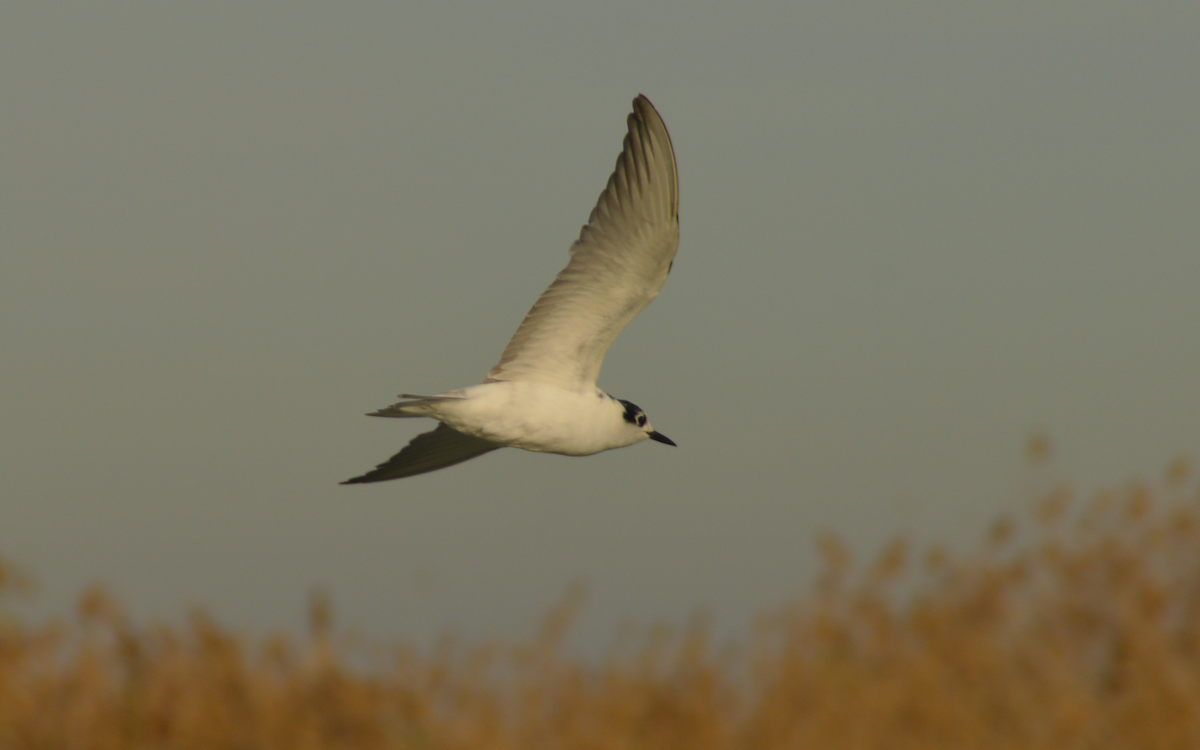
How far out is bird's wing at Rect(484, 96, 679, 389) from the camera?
22.7ft

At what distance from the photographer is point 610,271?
7.30 meters

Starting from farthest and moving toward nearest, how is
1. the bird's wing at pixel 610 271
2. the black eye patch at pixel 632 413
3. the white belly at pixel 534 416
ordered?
the black eye patch at pixel 632 413 < the white belly at pixel 534 416 < the bird's wing at pixel 610 271

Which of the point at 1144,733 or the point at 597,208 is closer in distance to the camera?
the point at 1144,733

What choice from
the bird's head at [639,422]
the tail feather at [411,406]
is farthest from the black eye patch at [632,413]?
the tail feather at [411,406]

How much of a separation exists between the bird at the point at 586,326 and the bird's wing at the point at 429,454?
0.47 feet

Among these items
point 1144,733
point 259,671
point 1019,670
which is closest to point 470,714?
point 259,671

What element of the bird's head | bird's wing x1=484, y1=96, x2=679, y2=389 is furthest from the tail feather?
the bird's head

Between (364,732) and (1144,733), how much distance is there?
4213 mm

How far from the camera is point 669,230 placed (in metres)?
7.12

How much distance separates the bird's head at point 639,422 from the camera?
27.3 feet

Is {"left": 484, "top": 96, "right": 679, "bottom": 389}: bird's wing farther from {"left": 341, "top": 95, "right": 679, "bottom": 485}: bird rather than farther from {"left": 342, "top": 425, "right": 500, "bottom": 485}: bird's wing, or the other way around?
{"left": 342, "top": 425, "right": 500, "bottom": 485}: bird's wing

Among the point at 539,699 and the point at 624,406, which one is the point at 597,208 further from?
the point at 539,699

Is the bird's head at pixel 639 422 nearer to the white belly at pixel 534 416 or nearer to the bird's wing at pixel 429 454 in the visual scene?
the white belly at pixel 534 416

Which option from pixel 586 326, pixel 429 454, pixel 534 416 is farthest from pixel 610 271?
pixel 429 454
